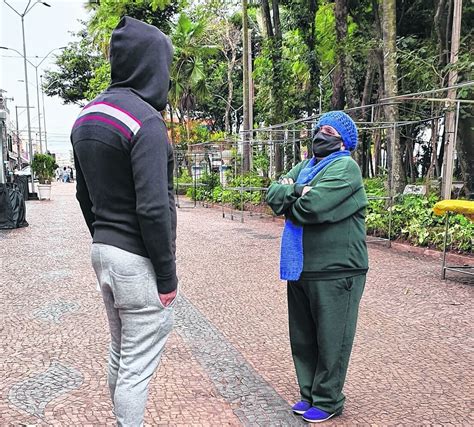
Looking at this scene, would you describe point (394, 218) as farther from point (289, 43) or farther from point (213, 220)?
point (289, 43)

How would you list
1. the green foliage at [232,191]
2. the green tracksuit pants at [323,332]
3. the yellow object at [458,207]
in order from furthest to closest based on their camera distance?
the green foliage at [232,191]
the yellow object at [458,207]
the green tracksuit pants at [323,332]

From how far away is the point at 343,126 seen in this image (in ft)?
9.39

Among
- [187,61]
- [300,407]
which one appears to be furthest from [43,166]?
[300,407]

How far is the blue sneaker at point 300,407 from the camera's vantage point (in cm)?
304

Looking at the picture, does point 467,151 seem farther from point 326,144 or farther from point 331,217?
point 331,217

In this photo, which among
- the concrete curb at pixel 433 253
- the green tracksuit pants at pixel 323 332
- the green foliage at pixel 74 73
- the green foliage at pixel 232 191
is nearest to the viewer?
the green tracksuit pants at pixel 323 332

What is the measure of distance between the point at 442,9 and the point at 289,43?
21.3ft

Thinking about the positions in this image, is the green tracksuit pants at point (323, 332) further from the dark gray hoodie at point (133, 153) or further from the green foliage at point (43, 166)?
the green foliage at point (43, 166)

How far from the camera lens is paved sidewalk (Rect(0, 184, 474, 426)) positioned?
3113 millimetres

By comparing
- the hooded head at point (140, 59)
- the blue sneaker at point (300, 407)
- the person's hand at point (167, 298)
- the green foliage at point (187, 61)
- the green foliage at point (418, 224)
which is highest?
the green foliage at point (187, 61)

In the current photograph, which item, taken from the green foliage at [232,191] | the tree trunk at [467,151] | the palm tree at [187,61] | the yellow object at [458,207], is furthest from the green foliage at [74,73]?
the yellow object at [458,207]

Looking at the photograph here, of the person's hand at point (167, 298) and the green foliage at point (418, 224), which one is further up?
the person's hand at point (167, 298)

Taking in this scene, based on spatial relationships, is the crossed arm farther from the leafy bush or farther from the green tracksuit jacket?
the leafy bush

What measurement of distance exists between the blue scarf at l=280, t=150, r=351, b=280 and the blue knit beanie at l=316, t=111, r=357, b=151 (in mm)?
59
